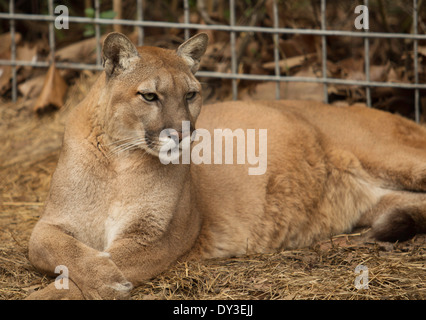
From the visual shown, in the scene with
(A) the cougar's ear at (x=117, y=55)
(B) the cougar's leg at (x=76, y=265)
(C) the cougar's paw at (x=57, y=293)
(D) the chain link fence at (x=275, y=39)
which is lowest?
(C) the cougar's paw at (x=57, y=293)

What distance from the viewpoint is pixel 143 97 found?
327cm

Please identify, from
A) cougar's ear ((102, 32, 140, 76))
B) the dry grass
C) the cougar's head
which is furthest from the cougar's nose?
the dry grass

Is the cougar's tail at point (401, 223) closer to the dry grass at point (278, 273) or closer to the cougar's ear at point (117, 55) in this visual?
the dry grass at point (278, 273)

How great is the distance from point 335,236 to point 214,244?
35.1 inches

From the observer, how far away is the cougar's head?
323 cm

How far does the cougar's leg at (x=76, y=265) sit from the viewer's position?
306 centimetres

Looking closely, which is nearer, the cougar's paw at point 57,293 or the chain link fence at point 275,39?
the cougar's paw at point 57,293

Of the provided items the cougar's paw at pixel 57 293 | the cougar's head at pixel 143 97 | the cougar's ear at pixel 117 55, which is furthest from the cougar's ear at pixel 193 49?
the cougar's paw at pixel 57 293

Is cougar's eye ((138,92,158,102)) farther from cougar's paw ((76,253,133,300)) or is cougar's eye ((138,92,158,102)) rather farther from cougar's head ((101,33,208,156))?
cougar's paw ((76,253,133,300))

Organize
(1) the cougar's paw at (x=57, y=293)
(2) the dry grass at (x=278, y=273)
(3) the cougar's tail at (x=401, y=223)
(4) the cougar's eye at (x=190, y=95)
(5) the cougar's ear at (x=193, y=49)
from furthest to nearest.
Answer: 1. (3) the cougar's tail at (x=401, y=223)
2. (5) the cougar's ear at (x=193, y=49)
3. (4) the cougar's eye at (x=190, y=95)
4. (2) the dry grass at (x=278, y=273)
5. (1) the cougar's paw at (x=57, y=293)

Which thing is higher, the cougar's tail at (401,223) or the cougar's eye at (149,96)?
the cougar's eye at (149,96)

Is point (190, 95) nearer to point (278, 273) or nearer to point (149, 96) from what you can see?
point (149, 96)

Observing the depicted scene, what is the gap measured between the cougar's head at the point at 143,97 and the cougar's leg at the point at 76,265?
0.56 metres

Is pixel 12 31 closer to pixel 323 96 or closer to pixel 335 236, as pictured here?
pixel 323 96
